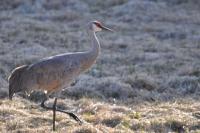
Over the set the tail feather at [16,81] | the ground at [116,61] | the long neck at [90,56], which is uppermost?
the long neck at [90,56]

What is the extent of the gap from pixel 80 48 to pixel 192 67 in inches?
152

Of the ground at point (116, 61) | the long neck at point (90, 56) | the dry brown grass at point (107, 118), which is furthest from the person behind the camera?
the ground at point (116, 61)

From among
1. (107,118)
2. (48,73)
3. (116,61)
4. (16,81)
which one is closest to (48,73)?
(48,73)

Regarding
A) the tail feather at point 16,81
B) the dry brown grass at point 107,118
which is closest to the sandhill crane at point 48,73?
the tail feather at point 16,81

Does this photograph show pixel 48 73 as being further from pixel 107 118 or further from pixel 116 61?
pixel 116 61

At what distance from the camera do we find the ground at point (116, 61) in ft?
34.3

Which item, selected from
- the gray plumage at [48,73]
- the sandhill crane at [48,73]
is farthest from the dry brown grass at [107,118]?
the gray plumage at [48,73]

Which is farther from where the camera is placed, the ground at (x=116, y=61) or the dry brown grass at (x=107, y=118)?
the ground at (x=116, y=61)

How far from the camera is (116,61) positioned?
635 inches

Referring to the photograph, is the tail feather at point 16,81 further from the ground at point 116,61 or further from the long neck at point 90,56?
the long neck at point 90,56

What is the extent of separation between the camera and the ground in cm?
1047

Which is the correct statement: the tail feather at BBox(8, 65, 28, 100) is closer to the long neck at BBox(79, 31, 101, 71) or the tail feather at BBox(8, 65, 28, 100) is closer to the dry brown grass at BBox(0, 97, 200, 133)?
the dry brown grass at BBox(0, 97, 200, 133)

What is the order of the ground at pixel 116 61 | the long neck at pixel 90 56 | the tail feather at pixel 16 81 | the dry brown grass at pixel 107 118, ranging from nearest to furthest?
A: the dry brown grass at pixel 107 118, the tail feather at pixel 16 81, the long neck at pixel 90 56, the ground at pixel 116 61

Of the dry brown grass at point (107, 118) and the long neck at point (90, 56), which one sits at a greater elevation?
the long neck at point (90, 56)
